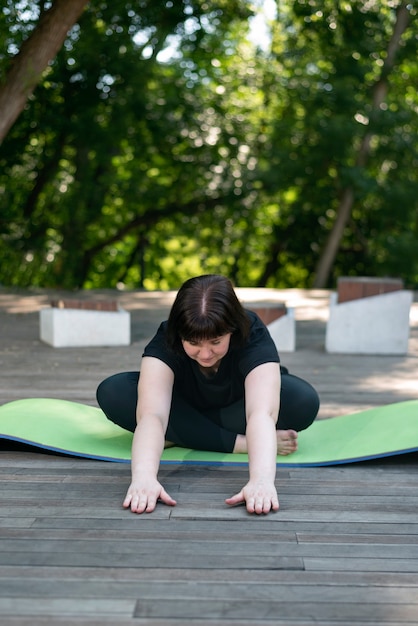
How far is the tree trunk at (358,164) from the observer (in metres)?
10.3

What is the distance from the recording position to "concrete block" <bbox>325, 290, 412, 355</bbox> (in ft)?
17.3

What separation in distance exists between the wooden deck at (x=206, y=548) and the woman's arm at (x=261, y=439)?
4 centimetres

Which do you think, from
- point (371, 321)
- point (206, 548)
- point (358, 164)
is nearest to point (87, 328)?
point (371, 321)

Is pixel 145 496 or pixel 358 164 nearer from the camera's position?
pixel 145 496

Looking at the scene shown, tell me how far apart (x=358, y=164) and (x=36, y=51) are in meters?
5.43

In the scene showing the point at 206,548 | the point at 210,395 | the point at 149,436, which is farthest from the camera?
the point at 210,395

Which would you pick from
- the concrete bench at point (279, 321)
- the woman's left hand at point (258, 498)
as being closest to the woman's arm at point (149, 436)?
the woman's left hand at point (258, 498)

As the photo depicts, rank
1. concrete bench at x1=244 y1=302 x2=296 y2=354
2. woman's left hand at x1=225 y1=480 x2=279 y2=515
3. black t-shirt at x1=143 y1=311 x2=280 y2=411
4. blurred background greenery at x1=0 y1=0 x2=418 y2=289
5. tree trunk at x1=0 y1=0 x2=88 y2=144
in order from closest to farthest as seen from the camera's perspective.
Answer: woman's left hand at x1=225 y1=480 x2=279 y2=515
black t-shirt at x1=143 y1=311 x2=280 y2=411
concrete bench at x1=244 y1=302 x2=296 y2=354
tree trunk at x1=0 y1=0 x2=88 y2=144
blurred background greenery at x1=0 y1=0 x2=418 y2=289

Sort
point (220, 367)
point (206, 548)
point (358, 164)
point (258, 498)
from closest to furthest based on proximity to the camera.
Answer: point (206, 548)
point (258, 498)
point (220, 367)
point (358, 164)

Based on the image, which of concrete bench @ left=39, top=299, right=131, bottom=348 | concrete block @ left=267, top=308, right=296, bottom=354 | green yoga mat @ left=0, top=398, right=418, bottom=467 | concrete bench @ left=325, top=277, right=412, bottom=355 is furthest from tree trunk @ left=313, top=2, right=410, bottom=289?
green yoga mat @ left=0, top=398, right=418, bottom=467

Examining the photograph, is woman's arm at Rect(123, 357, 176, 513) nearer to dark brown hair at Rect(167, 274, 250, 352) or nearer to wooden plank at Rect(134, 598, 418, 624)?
dark brown hair at Rect(167, 274, 250, 352)

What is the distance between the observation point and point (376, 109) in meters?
10.3

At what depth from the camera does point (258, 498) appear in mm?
2219

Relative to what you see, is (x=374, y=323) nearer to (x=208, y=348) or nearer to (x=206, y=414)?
(x=206, y=414)
